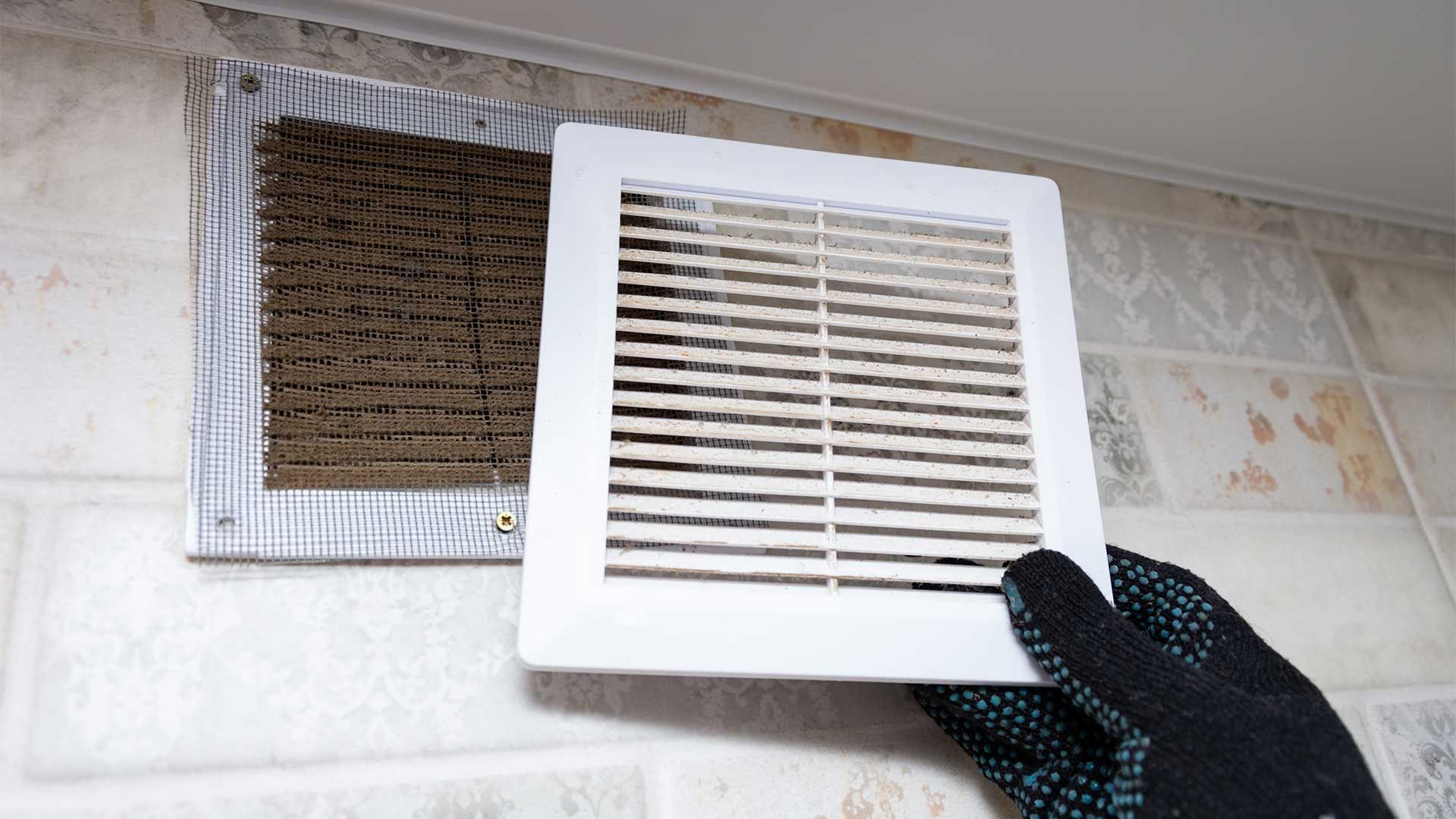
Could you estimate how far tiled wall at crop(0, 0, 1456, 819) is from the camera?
61 centimetres

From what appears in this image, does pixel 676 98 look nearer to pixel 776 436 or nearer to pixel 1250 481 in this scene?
pixel 776 436

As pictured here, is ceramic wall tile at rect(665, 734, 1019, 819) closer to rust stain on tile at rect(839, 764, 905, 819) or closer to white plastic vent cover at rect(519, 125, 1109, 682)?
rust stain on tile at rect(839, 764, 905, 819)

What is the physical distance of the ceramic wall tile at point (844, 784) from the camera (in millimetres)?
689

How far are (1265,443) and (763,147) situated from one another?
644mm

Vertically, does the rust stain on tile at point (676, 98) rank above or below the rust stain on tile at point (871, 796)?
above

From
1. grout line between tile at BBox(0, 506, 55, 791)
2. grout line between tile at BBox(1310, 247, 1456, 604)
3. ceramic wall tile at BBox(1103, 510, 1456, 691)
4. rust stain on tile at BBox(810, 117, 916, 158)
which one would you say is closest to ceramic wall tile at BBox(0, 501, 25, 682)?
grout line between tile at BBox(0, 506, 55, 791)

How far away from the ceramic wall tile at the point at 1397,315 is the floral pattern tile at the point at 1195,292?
1.6 inches

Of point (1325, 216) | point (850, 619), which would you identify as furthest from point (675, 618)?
point (1325, 216)

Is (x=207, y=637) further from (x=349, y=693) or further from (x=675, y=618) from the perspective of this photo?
(x=675, y=618)

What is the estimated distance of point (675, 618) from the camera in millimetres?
611

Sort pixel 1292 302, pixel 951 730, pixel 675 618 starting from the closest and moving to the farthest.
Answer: pixel 675 618
pixel 951 730
pixel 1292 302

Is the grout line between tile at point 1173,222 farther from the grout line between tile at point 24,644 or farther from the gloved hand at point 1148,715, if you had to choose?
the grout line between tile at point 24,644

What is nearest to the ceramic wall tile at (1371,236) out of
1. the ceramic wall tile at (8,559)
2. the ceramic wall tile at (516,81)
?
the ceramic wall tile at (516,81)

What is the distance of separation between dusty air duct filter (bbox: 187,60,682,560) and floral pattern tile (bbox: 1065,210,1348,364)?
1.90ft
